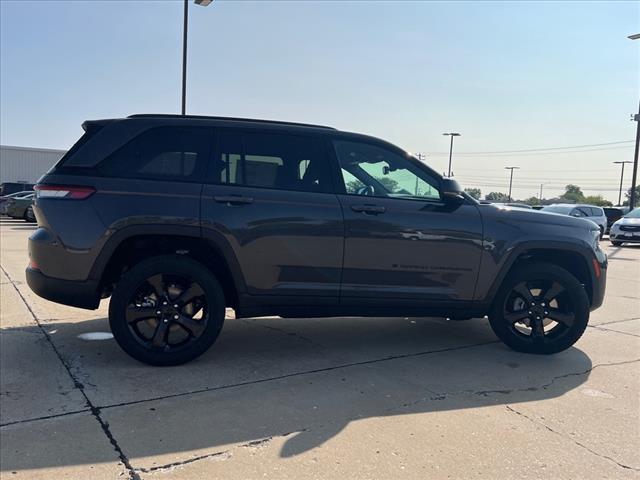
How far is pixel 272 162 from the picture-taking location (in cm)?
429

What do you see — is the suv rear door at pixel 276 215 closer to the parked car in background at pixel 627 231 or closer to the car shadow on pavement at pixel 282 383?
the car shadow on pavement at pixel 282 383

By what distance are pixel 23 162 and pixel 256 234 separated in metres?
42.8

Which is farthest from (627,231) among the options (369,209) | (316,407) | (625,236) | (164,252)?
(164,252)

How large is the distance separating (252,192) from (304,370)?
59.4 inches

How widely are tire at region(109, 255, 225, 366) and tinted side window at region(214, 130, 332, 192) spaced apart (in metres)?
0.82

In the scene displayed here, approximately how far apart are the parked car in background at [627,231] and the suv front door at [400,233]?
18.7 metres

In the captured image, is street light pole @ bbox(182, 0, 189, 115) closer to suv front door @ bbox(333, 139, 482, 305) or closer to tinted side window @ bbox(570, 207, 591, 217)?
suv front door @ bbox(333, 139, 482, 305)

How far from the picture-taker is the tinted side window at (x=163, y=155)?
4070 millimetres

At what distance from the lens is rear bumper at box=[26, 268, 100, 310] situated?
401cm

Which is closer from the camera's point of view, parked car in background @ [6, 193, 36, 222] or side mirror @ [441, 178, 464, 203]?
side mirror @ [441, 178, 464, 203]

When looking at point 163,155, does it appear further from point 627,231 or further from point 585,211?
point 585,211

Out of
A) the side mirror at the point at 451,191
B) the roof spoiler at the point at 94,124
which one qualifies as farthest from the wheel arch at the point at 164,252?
the side mirror at the point at 451,191

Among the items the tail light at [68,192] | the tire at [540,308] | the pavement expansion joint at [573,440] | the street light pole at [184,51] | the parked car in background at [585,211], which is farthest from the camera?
the parked car in background at [585,211]

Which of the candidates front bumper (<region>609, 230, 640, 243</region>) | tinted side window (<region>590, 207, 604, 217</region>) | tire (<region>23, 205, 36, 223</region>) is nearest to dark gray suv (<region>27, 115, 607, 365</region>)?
front bumper (<region>609, 230, 640, 243</region>)
